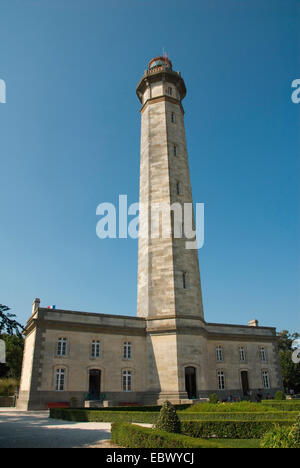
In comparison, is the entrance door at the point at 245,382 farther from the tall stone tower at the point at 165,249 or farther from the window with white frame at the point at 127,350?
the window with white frame at the point at 127,350

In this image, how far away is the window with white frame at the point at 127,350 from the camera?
30.3 m

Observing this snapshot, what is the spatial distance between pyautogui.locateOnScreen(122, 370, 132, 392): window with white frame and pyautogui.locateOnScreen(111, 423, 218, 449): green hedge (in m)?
17.9

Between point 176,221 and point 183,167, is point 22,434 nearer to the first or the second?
point 176,221

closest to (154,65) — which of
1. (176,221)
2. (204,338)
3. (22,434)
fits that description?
(176,221)

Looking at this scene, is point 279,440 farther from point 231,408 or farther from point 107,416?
point 107,416

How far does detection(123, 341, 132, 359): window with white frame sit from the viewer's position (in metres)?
30.3

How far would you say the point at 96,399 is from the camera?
2789cm

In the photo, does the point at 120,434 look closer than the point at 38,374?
Yes

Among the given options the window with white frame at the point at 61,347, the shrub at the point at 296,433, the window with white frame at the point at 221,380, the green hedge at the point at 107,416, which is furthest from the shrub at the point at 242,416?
the window with white frame at the point at 221,380

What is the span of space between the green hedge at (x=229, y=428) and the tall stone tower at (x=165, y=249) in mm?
13720

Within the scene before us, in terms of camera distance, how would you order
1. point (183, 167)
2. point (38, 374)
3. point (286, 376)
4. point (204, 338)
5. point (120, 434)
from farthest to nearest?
point (286, 376) < point (183, 167) < point (204, 338) < point (38, 374) < point (120, 434)

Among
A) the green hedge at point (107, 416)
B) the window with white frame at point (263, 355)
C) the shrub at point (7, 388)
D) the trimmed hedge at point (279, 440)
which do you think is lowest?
the green hedge at point (107, 416)

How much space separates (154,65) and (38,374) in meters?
35.7

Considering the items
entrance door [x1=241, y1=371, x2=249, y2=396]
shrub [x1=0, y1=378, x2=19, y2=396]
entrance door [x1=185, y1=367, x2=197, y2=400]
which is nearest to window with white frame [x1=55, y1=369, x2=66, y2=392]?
entrance door [x1=185, y1=367, x2=197, y2=400]
